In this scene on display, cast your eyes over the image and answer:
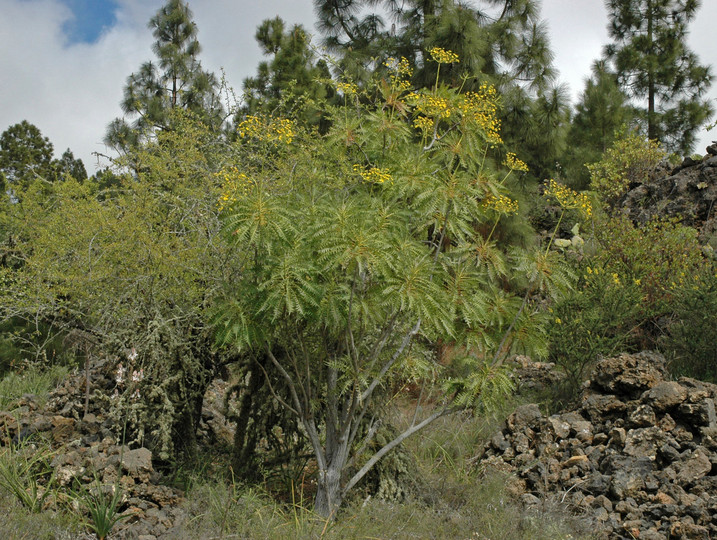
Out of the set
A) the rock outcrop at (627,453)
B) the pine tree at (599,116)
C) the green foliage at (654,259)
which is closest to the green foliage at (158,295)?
the rock outcrop at (627,453)

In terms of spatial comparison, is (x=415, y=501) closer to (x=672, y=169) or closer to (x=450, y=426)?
(x=450, y=426)

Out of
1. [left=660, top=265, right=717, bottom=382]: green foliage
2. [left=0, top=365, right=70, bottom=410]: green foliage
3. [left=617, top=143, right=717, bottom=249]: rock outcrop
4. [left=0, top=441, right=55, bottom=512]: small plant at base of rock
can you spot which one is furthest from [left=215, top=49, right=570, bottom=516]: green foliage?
[left=617, top=143, right=717, bottom=249]: rock outcrop

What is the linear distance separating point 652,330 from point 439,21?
5.78m

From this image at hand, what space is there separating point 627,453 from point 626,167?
9.18 m

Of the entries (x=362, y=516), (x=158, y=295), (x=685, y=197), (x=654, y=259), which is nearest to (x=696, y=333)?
(x=654, y=259)

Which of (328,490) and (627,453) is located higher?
(627,453)

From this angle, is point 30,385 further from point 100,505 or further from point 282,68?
point 282,68

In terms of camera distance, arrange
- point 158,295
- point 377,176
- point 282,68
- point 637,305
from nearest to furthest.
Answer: point 377,176 < point 158,295 < point 637,305 < point 282,68

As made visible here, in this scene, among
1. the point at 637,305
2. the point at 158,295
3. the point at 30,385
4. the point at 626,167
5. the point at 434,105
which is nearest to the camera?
the point at 434,105

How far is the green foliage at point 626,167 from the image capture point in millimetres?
12461

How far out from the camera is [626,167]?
12820 millimetres

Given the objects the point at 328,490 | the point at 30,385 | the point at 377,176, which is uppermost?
the point at 377,176

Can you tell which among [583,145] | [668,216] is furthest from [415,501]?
[583,145]

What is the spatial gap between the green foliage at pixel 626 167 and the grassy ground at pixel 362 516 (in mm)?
8810
